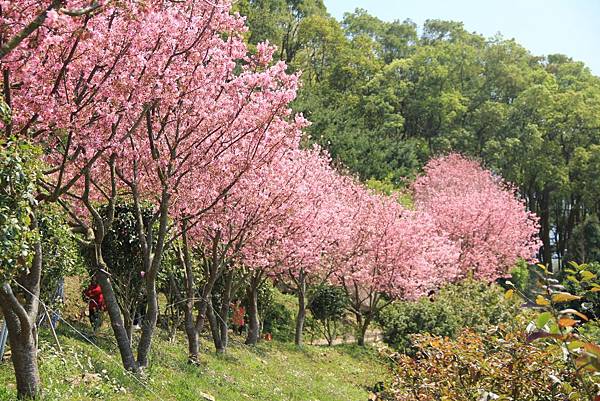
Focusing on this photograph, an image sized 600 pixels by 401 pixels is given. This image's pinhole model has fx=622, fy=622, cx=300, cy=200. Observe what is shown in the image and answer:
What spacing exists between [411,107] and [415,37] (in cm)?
1112

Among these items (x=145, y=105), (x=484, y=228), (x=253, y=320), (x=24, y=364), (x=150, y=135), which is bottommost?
(x=253, y=320)

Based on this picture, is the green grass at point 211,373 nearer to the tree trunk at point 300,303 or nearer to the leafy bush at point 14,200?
the tree trunk at point 300,303

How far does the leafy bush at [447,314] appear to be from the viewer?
16.8m

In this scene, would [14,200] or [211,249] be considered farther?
[211,249]

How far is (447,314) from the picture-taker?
56.5 feet

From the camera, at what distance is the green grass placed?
24.4ft

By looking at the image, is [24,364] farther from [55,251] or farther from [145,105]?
[145,105]

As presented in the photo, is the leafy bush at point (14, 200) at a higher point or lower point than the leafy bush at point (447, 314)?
higher

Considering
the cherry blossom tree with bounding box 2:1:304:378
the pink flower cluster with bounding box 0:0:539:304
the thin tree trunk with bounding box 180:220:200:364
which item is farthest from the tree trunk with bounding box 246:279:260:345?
the cherry blossom tree with bounding box 2:1:304:378

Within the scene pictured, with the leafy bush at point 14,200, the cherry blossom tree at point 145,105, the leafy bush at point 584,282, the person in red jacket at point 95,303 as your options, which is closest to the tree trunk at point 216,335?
the person in red jacket at point 95,303

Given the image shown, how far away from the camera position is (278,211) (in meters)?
12.0

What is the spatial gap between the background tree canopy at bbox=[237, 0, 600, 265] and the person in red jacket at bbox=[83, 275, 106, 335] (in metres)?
25.5

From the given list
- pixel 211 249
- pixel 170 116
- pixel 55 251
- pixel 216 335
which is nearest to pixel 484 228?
pixel 216 335

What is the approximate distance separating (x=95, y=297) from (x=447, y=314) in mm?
9675
